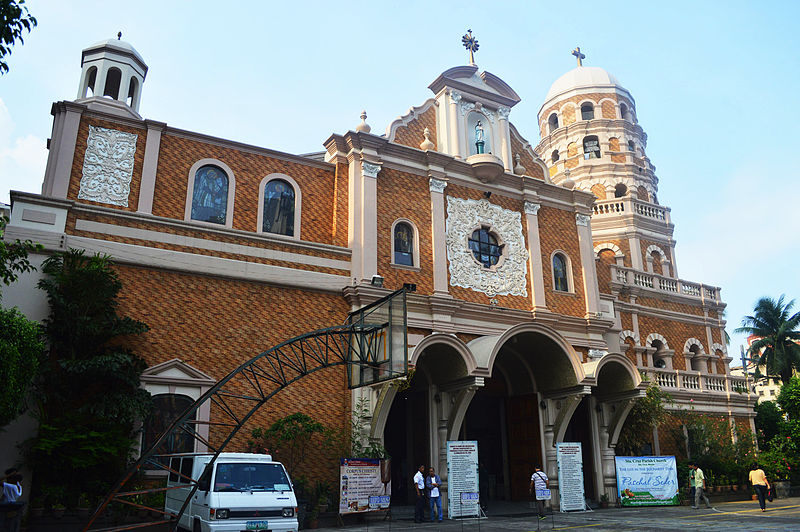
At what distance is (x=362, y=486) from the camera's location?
16.5m

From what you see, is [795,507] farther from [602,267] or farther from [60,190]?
[60,190]

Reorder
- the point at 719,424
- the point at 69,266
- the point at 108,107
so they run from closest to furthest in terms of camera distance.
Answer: the point at 69,266 → the point at 108,107 → the point at 719,424

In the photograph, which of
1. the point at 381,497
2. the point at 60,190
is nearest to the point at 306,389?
the point at 381,497

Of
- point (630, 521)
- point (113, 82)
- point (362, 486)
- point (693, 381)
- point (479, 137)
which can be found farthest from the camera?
point (693, 381)

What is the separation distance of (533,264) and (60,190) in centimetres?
1488

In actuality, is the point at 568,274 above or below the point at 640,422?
above

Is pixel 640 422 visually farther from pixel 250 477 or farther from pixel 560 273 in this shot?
pixel 250 477

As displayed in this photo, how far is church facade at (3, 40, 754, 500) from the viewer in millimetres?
16875

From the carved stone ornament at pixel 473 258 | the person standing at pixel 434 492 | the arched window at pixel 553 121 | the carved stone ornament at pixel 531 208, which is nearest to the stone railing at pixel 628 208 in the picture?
the arched window at pixel 553 121

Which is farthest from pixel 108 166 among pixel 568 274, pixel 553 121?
pixel 553 121

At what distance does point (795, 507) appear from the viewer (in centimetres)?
2008

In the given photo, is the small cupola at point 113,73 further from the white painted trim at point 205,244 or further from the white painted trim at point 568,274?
the white painted trim at point 568,274

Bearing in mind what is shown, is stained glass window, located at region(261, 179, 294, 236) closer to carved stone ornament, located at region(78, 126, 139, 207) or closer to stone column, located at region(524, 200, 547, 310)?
carved stone ornament, located at region(78, 126, 139, 207)

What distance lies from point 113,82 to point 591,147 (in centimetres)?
2518
